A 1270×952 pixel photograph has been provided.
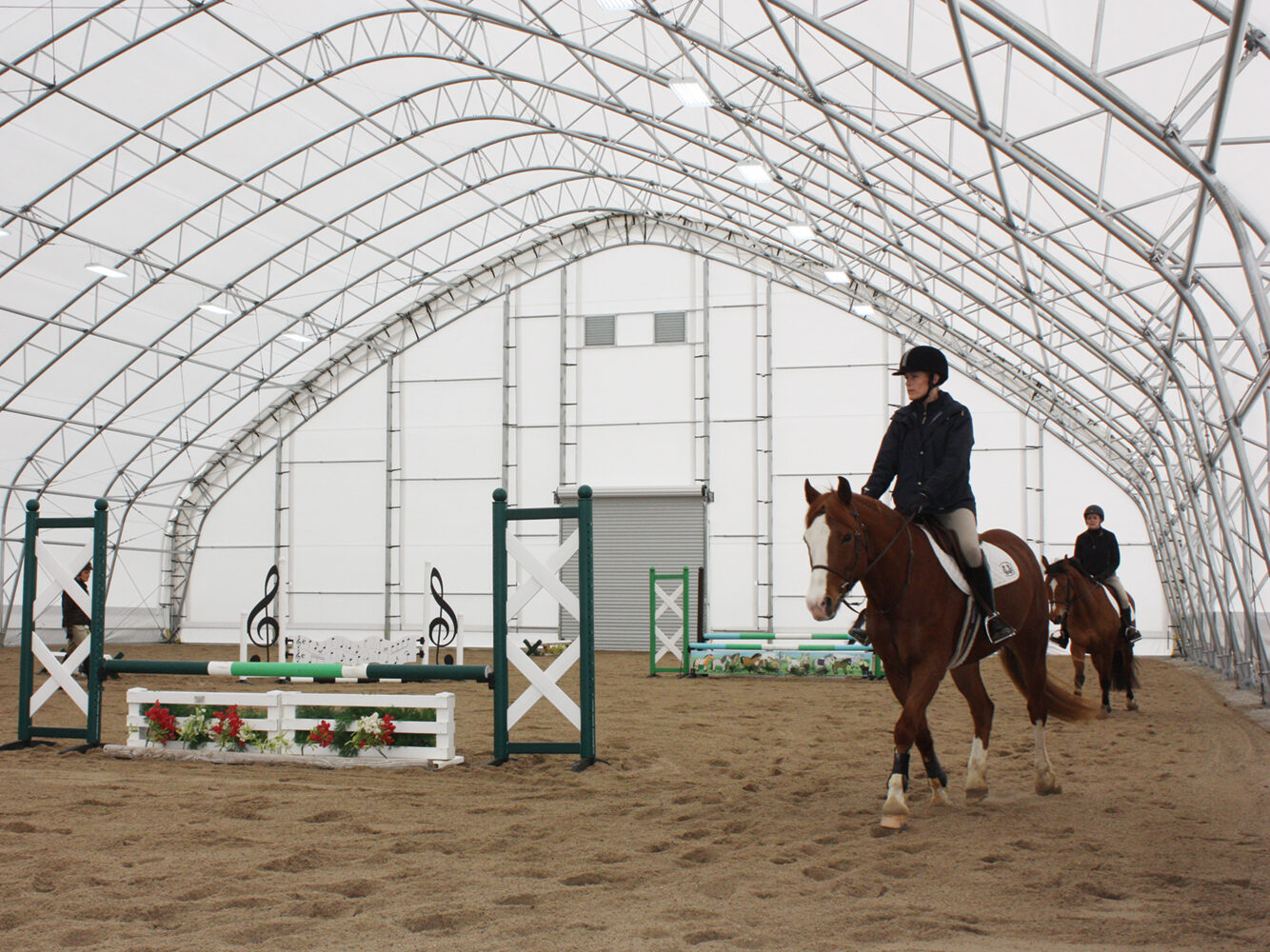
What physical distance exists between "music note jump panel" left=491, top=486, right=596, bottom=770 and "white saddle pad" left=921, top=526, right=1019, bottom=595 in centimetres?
244

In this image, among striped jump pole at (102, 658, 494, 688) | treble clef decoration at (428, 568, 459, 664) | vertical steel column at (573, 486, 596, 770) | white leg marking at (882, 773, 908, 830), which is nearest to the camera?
white leg marking at (882, 773, 908, 830)

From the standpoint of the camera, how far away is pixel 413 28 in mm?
15805

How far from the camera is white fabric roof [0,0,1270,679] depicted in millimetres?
9008

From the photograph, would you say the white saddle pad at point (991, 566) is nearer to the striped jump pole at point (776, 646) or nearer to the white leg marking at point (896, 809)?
the white leg marking at point (896, 809)

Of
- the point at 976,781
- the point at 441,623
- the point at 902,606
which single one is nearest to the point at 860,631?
the point at 902,606

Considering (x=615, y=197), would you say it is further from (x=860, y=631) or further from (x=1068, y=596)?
(x=860, y=631)

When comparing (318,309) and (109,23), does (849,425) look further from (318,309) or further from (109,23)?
(109,23)

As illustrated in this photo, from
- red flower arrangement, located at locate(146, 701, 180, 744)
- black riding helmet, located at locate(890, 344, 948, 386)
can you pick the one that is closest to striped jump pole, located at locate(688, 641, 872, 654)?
red flower arrangement, located at locate(146, 701, 180, 744)

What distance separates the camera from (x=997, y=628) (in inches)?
206

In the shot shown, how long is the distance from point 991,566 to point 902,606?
870mm

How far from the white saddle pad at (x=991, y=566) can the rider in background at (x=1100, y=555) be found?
15.3ft

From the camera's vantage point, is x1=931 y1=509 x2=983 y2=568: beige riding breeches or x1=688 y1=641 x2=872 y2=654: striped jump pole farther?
x1=688 y1=641 x2=872 y2=654: striped jump pole

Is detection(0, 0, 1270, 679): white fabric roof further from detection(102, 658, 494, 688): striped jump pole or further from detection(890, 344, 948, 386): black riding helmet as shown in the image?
detection(102, 658, 494, 688): striped jump pole

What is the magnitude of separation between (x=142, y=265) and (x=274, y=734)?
584 inches
